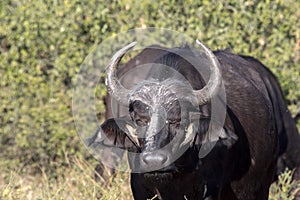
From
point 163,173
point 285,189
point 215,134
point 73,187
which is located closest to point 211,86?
point 215,134

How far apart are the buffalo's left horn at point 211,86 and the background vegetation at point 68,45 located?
11.1 feet

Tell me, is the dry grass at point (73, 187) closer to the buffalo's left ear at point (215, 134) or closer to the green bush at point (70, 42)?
the green bush at point (70, 42)

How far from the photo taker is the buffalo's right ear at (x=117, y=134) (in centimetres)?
568

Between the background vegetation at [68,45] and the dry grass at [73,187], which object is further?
the background vegetation at [68,45]

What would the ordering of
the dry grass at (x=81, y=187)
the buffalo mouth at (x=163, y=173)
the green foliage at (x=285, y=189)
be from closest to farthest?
the buffalo mouth at (x=163, y=173), the dry grass at (x=81, y=187), the green foliage at (x=285, y=189)

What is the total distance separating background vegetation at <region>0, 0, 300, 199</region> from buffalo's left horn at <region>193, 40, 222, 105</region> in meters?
3.37

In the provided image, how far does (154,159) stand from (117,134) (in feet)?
2.27

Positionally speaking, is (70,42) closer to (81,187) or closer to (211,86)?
(81,187)

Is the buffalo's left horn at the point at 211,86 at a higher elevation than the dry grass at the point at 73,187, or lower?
higher

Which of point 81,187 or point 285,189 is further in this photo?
point 81,187

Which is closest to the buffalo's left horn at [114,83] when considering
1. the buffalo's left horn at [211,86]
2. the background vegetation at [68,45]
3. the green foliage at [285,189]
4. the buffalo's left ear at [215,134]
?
the buffalo's left horn at [211,86]

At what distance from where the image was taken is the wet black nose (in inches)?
203

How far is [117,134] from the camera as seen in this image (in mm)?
5793

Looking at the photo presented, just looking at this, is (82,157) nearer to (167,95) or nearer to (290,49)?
(290,49)
